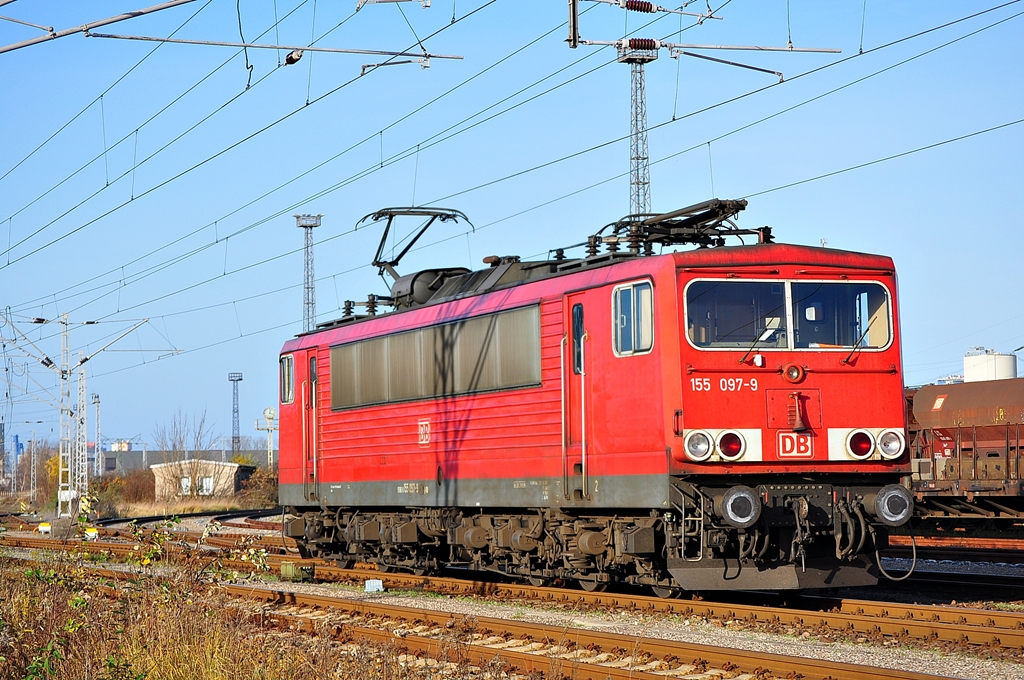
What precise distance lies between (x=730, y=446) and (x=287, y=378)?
34.3ft

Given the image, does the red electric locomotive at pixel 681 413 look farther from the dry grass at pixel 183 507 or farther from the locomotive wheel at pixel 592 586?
the dry grass at pixel 183 507

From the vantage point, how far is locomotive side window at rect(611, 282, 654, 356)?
1230cm

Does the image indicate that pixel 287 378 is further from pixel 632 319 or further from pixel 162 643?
pixel 162 643

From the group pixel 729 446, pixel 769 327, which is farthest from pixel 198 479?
pixel 729 446

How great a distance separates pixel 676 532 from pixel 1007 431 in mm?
13751

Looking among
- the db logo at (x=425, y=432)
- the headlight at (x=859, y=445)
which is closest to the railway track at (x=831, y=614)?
the headlight at (x=859, y=445)

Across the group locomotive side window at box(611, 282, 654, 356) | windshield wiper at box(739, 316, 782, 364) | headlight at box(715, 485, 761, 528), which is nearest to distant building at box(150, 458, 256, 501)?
locomotive side window at box(611, 282, 654, 356)

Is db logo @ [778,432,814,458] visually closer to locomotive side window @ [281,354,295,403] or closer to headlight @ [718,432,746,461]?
headlight @ [718,432,746,461]

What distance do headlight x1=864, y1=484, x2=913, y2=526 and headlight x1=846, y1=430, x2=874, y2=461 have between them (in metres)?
0.39

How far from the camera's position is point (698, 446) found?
11.8 m

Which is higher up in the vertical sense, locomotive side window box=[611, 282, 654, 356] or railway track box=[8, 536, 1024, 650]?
locomotive side window box=[611, 282, 654, 356]

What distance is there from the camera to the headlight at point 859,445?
1212cm

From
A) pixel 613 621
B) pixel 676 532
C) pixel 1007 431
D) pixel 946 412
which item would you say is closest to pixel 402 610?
pixel 613 621

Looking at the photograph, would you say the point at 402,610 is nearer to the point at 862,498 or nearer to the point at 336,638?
the point at 336,638
